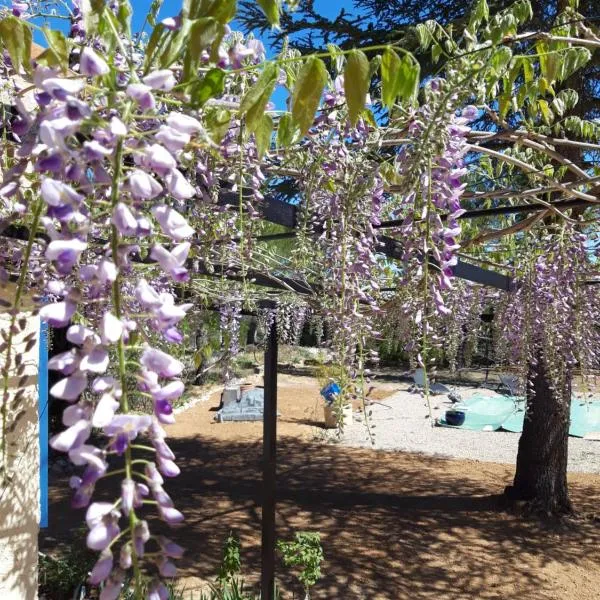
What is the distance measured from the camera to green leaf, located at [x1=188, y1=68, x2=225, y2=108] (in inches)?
32.3

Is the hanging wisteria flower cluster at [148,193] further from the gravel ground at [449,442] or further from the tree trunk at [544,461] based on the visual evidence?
the gravel ground at [449,442]

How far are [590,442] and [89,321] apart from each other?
10448 mm

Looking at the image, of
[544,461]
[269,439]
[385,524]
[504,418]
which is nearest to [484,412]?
[504,418]

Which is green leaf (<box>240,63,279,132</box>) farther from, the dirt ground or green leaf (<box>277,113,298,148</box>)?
the dirt ground

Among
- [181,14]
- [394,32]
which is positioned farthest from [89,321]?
[394,32]

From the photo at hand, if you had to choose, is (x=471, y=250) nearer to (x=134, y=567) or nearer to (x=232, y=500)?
(x=232, y=500)

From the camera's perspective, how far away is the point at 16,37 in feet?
3.21

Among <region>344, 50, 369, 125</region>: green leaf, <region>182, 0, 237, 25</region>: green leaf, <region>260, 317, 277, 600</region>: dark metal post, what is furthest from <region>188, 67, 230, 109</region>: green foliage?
<region>260, 317, 277, 600</region>: dark metal post

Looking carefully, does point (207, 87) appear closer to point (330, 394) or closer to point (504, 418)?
point (330, 394)

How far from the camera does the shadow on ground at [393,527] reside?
4.61 m

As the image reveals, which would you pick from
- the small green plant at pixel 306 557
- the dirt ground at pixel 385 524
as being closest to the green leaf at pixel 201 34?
the small green plant at pixel 306 557

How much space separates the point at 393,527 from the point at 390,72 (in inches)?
213

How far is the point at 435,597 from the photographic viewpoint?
4.37 metres

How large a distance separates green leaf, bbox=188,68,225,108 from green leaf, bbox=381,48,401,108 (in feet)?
1.23
